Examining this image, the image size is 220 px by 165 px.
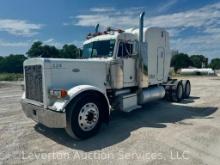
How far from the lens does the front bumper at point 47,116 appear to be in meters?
5.20

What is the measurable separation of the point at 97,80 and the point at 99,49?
154cm

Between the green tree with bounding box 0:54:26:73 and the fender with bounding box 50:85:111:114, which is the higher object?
the green tree with bounding box 0:54:26:73

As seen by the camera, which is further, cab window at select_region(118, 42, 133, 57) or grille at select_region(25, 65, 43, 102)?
cab window at select_region(118, 42, 133, 57)

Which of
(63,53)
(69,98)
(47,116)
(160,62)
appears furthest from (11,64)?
(69,98)

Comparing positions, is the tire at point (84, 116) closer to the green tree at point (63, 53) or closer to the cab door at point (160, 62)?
the green tree at point (63, 53)

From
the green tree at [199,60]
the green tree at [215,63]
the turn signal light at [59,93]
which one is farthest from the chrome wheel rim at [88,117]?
the green tree at [215,63]

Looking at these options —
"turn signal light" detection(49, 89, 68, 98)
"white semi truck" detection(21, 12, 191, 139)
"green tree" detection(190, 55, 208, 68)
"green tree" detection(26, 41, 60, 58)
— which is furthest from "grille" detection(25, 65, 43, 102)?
"green tree" detection(190, 55, 208, 68)

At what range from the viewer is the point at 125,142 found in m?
5.37

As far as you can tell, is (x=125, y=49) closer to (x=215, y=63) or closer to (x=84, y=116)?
(x=84, y=116)

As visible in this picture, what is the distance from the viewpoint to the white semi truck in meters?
5.46

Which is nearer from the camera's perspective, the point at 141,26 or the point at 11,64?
the point at 141,26

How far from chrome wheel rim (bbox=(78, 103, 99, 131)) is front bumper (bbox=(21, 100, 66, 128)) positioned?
1.65ft

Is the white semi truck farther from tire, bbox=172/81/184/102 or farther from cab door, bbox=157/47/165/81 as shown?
tire, bbox=172/81/184/102

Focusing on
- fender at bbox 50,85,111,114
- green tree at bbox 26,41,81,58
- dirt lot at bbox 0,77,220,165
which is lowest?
dirt lot at bbox 0,77,220,165
